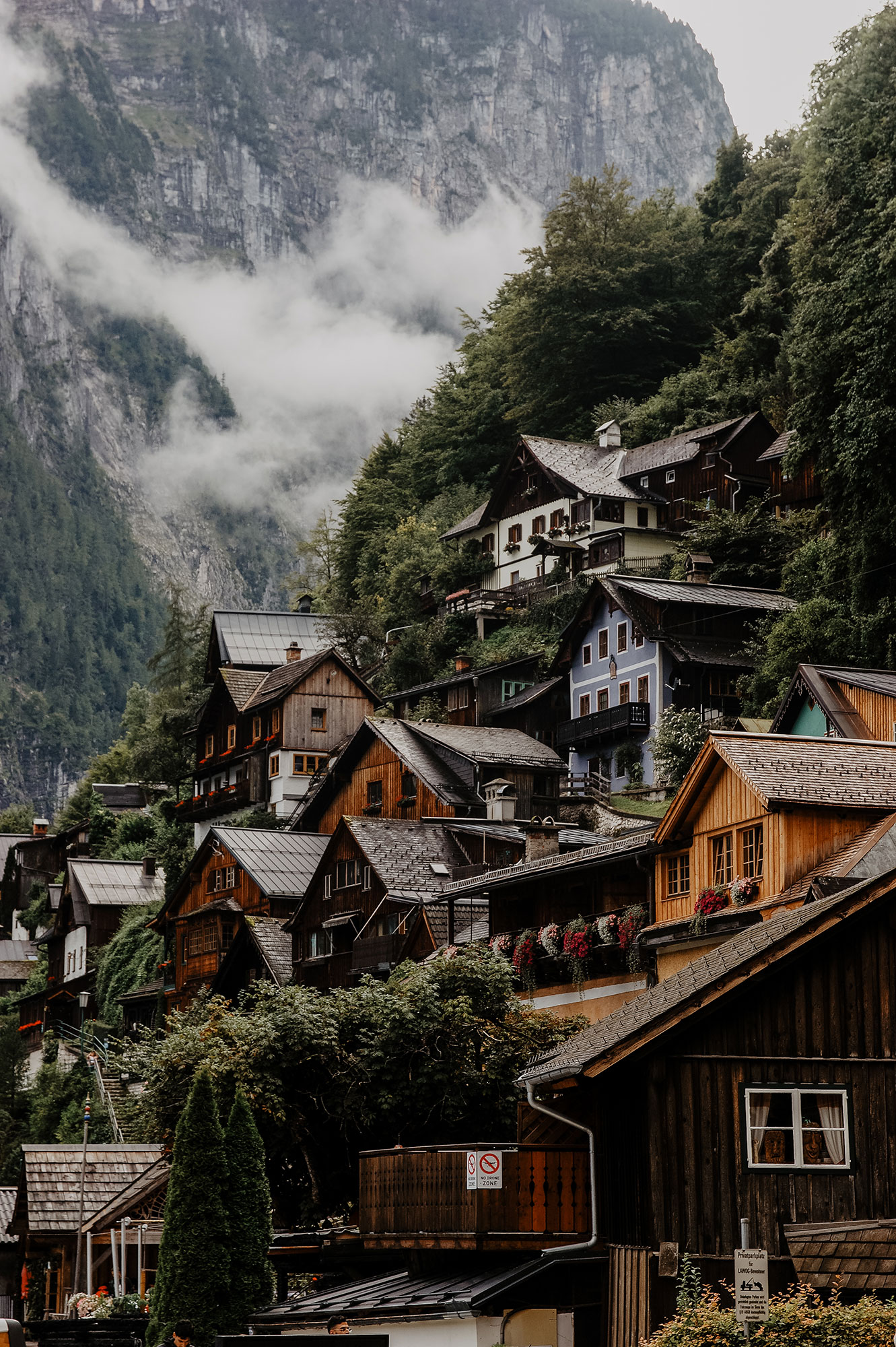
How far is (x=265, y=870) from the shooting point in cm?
6022

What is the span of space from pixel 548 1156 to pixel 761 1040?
335 centimetres

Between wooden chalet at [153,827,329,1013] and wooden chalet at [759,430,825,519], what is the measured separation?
28.0 m

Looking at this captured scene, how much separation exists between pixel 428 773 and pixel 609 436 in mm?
36044

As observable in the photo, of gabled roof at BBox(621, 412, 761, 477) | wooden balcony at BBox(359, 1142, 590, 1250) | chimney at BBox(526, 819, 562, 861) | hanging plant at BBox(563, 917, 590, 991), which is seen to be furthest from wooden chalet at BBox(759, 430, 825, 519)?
wooden balcony at BBox(359, 1142, 590, 1250)

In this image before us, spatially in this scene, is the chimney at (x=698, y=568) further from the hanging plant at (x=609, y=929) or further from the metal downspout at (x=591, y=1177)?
the metal downspout at (x=591, y=1177)

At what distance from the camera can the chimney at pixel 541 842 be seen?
157ft

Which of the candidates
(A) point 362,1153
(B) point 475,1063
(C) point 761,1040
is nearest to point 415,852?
(B) point 475,1063

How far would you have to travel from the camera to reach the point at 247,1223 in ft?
87.5

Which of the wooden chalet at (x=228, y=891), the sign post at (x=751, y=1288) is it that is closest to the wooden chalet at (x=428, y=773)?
the wooden chalet at (x=228, y=891)

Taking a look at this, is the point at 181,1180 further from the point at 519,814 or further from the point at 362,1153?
the point at 519,814

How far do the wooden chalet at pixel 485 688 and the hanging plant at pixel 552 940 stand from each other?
125ft

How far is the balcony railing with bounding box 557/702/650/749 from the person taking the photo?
69.3 meters

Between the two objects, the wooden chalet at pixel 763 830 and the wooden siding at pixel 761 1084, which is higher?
the wooden chalet at pixel 763 830

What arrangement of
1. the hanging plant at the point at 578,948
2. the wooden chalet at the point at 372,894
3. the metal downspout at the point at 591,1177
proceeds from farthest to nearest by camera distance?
the wooden chalet at the point at 372,894, the hanging plant at the point at 578,948, the metal downspout at the point at 591,1177
